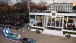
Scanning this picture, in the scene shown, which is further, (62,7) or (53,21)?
(53,21)

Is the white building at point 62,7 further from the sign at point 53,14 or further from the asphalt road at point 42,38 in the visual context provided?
the asphalt road at point 42,38

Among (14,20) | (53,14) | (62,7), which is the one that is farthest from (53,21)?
(14,20)

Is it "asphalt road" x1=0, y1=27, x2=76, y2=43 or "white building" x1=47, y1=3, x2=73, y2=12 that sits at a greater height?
"white building" x1=47, y1=3, x2=73, y2=12

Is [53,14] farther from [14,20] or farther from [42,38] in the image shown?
[14,20]

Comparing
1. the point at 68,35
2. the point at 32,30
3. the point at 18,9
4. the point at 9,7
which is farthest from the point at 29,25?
the point at 68,35

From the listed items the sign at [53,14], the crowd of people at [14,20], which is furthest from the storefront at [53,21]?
the crowd of people at [14,20]

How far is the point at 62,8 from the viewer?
189cm

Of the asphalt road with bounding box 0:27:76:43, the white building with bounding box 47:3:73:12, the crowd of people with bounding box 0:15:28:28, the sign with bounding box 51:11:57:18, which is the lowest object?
the asphalt road with bounding box 0:27:76:43

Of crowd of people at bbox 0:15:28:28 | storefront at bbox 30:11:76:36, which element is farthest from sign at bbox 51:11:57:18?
crowd of people at bbox 0:15:28:28

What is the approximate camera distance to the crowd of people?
2217 millimetres

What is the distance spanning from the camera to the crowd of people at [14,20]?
7.27 ft

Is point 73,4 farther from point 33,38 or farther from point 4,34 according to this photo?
point 4,34

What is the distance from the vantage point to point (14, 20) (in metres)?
2.27

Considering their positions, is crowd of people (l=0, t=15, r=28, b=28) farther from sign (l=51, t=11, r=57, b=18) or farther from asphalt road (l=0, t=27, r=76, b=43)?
sign (l=51, t=11, r=57, b=18)
